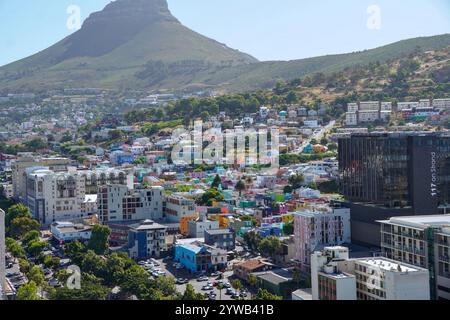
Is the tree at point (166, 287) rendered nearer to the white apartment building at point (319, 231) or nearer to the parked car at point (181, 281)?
the parked car at point (181, 281)

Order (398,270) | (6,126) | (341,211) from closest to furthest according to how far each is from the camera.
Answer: (398,270)
(341,211)
(6,126)

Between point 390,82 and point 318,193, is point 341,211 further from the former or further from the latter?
point 390,82

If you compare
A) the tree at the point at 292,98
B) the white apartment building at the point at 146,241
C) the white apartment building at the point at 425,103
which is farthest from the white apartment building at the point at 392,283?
the tree at the point at 292,98

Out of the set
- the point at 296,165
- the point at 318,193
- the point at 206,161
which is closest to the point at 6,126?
the point at 206,161

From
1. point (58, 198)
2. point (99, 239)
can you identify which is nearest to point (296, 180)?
point (58, 198)

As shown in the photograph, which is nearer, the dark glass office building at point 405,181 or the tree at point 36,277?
the tree at point 36,277

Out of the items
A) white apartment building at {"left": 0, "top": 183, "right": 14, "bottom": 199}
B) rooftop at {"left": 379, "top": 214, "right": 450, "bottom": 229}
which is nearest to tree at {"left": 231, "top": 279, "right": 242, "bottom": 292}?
rooftop at {"left": 379, "top": 214, "right": 450, "bottom": 229}
